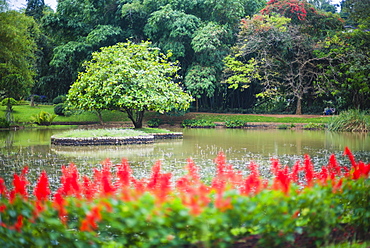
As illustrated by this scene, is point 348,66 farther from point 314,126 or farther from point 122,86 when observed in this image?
point 122,86

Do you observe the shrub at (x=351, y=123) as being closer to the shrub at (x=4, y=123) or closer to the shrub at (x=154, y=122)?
the shrub at (x=154, y=122)

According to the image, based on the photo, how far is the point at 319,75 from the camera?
1217 inches

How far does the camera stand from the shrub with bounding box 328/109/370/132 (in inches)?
959

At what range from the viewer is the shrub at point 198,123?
100ft

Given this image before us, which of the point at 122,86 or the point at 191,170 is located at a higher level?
the point at 122,86

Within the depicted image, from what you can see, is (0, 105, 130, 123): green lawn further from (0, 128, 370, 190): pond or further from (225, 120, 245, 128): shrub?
(0, 128, 370, 190): pond

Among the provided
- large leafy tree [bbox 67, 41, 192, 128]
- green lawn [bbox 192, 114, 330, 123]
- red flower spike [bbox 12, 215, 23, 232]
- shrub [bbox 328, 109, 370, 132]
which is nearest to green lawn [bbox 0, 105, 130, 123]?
green lawn [bbox 192, 114, 330, 123]

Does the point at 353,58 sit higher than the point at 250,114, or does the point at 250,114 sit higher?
the point at 353,58

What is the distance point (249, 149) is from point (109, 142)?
5.79 m

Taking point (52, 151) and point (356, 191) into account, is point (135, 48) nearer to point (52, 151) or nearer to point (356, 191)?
point (52, 151)

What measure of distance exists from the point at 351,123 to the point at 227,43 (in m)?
13.8

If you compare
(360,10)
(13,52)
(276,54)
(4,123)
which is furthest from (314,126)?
(13,52)

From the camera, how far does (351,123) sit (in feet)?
82.1

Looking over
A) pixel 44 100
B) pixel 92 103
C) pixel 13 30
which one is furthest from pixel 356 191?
pixel 44 100
